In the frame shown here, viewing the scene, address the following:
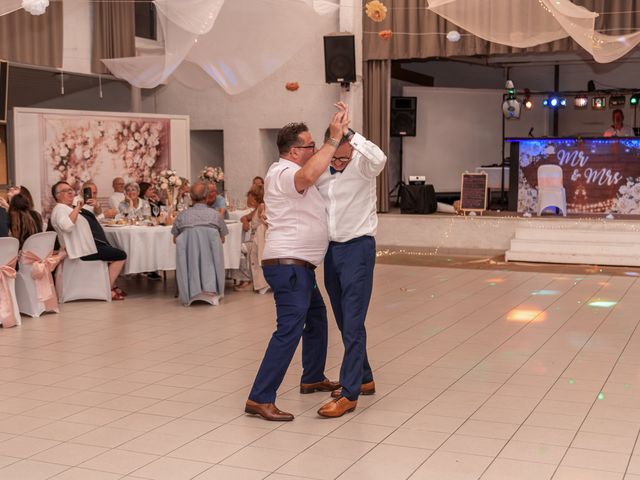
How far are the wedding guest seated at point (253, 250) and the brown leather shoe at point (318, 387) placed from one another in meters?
3.90

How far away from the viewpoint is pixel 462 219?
13.3 m

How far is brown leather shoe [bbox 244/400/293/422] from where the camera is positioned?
15.3 ft

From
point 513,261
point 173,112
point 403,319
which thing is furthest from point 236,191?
point 403,319

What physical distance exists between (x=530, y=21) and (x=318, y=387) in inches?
157

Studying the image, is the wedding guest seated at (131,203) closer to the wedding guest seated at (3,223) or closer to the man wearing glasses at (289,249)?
the wedding guest seated at (3,223)

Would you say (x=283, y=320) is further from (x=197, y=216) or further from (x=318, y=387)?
(x=197, y=216)

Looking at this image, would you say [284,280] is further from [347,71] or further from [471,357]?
[347,71]

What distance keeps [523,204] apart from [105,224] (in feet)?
24.6

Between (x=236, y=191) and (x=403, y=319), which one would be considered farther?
(x=236, y=191)

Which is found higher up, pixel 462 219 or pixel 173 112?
pixel 173 112

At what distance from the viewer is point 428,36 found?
43.9ft

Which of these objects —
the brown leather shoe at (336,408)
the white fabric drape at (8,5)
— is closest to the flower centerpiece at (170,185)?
the white fabric drape at (8,5)

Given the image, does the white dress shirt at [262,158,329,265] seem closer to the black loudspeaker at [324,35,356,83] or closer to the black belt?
the black belt

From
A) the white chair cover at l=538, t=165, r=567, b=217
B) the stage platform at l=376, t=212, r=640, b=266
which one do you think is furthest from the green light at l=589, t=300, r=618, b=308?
the white chair cover at l=538, t=165, r=567, b=217
